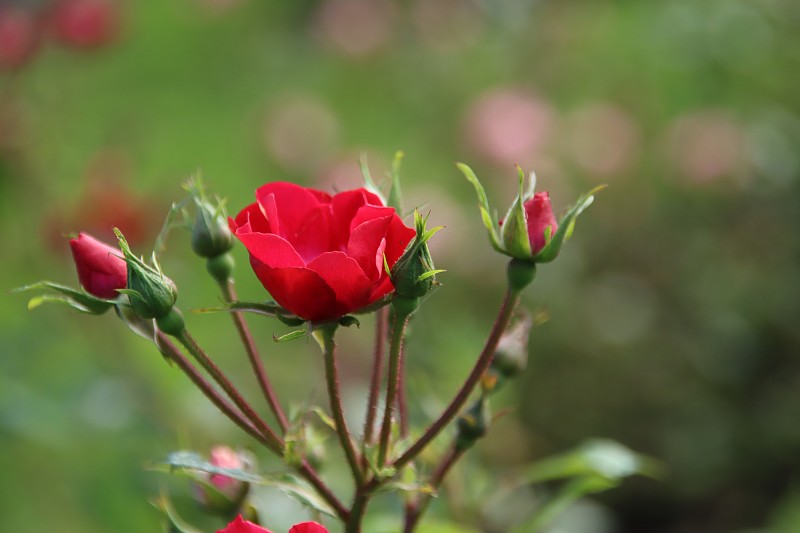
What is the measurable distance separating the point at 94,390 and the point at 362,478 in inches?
43.3

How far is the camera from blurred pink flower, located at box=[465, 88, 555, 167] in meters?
2.65

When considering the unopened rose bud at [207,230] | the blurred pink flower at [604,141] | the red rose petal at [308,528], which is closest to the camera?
the red rose petal at [308,528]

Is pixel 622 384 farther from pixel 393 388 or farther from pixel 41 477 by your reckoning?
pixel 393 388

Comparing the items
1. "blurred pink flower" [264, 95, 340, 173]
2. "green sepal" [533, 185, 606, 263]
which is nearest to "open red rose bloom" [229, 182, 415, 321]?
"green sepal" [533, 185, 606, 263]

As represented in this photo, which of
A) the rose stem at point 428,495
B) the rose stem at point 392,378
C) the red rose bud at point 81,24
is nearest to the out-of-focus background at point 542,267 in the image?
the red rose bud at point 81,24

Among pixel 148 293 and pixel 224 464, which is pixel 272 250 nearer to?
pixel 148 293

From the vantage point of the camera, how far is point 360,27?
396 centimetres

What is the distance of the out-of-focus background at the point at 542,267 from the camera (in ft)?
5.79

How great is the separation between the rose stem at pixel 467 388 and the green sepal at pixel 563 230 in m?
0.03

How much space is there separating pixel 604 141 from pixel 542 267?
47cm

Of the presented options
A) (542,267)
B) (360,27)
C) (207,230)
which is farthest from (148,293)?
(360,27)

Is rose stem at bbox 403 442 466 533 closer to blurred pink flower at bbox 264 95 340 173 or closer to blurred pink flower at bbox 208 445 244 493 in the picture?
blurred pink flower at bbox 208 445 244 493

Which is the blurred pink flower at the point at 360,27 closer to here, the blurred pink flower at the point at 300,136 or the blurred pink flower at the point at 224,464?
the blurred pink flower at the point at 300,136

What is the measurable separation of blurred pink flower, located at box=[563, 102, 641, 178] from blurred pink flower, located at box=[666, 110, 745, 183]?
13cm
